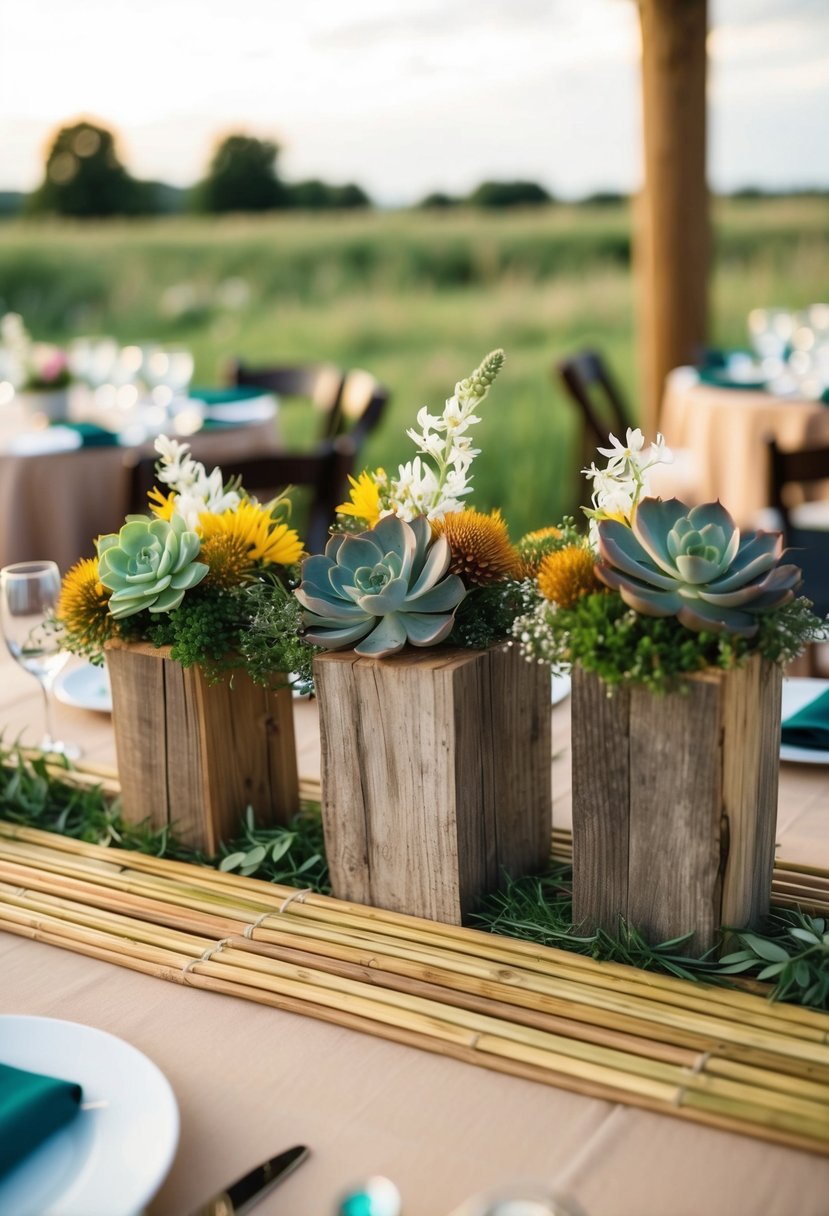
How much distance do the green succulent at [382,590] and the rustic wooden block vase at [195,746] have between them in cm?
14

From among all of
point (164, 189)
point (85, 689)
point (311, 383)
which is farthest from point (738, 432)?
point (164, 189)

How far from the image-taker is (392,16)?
7.10 m

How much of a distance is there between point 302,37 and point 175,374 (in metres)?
4.48

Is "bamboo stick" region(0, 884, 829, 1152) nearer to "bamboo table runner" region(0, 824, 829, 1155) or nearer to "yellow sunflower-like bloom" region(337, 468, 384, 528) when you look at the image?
"bamboo table runner" region(0, 824, 829, 1155)

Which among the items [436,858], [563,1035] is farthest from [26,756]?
[563,1035]

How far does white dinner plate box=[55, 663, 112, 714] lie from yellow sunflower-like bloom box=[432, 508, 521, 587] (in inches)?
22.7

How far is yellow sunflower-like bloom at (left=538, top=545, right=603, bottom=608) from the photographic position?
76 cm

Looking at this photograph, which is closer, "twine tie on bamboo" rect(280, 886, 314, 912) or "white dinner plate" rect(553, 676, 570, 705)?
"twine tie on bamboo" rect(280, 886, 314, 912)

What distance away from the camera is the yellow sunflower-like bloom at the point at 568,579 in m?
0.76

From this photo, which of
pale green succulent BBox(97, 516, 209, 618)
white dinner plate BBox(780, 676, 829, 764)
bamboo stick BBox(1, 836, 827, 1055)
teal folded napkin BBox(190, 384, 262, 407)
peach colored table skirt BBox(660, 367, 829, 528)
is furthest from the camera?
teal folded napkin BBox(190, 384, 262, 407)

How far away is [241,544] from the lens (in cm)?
94

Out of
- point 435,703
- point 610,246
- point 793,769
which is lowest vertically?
point 793,769

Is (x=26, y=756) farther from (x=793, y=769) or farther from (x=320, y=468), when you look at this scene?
(x=320, y=468)

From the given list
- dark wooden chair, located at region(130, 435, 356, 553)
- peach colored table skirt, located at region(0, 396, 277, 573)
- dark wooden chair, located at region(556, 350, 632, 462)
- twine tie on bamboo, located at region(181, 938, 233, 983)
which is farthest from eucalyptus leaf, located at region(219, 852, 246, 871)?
dark wooden chair, located at region(556, 350, 632, 462)
